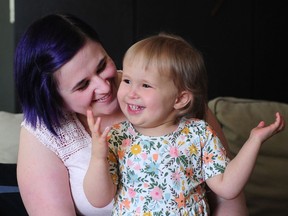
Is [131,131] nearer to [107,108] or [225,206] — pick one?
[107,108]

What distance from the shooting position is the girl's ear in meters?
1.32

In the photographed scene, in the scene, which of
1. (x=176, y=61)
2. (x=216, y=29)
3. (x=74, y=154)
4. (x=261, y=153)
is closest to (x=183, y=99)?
(x=176, y=61)

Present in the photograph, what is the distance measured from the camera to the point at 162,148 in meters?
1.32

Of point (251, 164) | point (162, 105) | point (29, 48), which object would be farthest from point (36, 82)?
point (251, 164)

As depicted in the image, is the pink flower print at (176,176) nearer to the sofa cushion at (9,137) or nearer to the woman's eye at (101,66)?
the woman's eye at (101,66)

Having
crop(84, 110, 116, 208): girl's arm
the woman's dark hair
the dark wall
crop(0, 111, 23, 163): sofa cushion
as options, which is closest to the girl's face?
crop(84, 110, 116, 208): girl's arm

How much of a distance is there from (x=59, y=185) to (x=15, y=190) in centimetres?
31

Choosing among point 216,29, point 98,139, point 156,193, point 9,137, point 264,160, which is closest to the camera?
point 98,139

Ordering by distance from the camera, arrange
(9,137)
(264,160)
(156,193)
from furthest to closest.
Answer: (264,160) < (9,137) < (156,193)

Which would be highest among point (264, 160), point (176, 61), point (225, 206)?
point (176, 61)

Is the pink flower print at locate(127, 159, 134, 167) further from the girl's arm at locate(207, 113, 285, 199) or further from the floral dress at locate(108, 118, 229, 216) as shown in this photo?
the girl's arm at locate(207, 113, 285, 199)

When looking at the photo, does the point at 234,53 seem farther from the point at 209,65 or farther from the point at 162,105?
the point at 162,105

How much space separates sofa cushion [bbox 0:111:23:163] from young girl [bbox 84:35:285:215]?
0.76m

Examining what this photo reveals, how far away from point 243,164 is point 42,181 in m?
0.56
